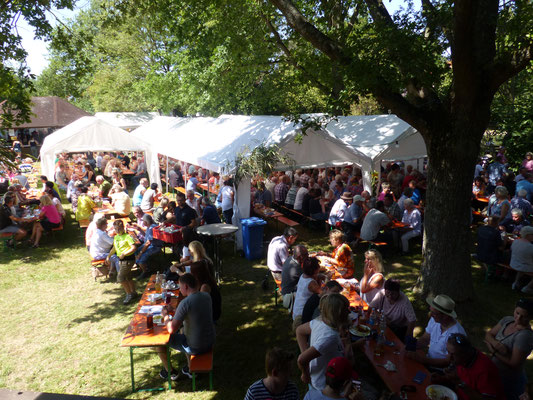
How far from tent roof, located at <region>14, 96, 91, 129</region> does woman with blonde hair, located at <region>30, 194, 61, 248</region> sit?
2323 centimetres

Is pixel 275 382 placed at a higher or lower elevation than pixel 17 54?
lower

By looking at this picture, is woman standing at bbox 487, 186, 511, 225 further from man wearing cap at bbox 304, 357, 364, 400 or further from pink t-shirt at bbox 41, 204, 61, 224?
pink t-shirt at bbox 41, 204, 61, 224

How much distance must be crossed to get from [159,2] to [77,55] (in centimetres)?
208

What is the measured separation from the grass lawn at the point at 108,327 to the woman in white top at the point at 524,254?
1.65 ft

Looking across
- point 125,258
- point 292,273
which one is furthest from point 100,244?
point 292,273

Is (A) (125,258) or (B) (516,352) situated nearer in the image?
(B) (516,352)

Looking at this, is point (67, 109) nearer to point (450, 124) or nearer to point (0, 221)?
point (0, 221)

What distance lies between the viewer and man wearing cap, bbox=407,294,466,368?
158 inches

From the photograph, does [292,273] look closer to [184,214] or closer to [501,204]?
[184,214]

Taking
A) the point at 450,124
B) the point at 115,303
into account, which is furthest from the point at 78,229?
the point at 450,124

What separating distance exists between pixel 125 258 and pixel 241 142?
457 centimetres

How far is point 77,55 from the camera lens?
8.13 metres

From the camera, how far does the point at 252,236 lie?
923 centimetres

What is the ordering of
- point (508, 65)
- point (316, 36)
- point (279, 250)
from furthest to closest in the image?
point (279, 250), point (316, 36), point (508, 65)
